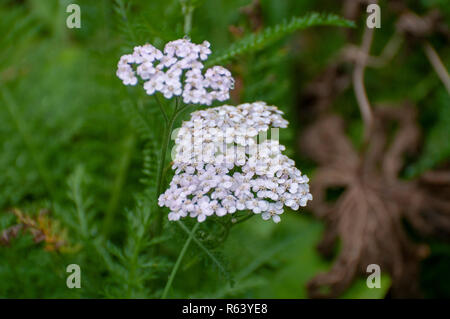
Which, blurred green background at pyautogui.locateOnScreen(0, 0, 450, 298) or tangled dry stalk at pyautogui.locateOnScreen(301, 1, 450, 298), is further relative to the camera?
tangled dry stalk at pyautogui.locateOnScreen(301, 1, 450, 298)

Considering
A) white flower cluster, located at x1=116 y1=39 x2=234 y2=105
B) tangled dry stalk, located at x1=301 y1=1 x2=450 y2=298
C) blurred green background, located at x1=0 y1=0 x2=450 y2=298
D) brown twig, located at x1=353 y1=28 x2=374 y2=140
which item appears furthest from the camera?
brown twig, located at x1=353 y1=28 x2=374 y2=140

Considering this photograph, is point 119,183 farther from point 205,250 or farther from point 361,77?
point 361,77

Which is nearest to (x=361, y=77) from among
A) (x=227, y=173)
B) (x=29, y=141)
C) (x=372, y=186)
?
(x=372, y=186)

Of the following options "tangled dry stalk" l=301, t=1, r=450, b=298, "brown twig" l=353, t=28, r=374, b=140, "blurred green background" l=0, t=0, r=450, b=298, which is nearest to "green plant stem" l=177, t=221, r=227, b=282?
"blurred green background" l=0, t=0, r=450, b=298

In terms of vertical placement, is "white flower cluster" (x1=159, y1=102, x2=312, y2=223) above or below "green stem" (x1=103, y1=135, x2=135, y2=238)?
below

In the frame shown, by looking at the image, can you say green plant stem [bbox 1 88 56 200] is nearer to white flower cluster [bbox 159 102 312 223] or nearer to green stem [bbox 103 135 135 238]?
green stem [bbox 103 135 135 238]

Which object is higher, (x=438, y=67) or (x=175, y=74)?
(x=438, y=67)

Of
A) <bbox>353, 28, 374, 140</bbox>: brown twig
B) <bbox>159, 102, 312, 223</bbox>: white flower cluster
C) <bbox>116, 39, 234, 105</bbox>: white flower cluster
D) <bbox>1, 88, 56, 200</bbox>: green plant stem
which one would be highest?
<bbox>353, 28, 374, 140</bbox>: brown twig
